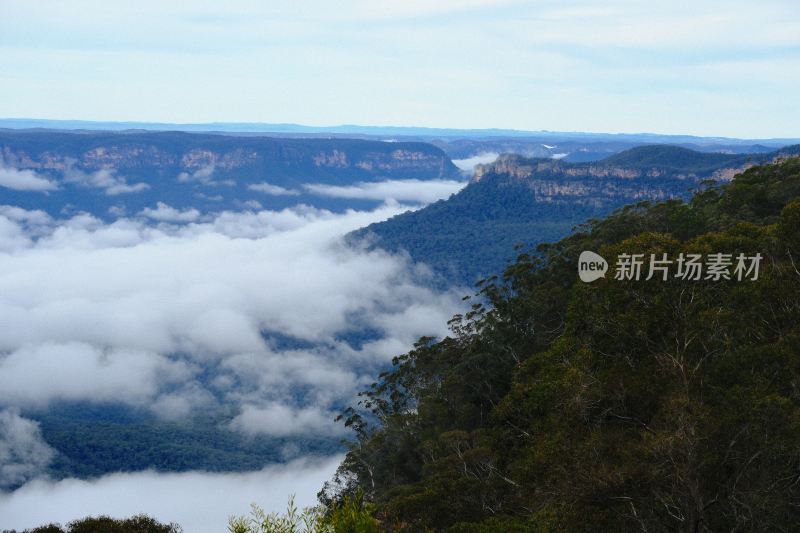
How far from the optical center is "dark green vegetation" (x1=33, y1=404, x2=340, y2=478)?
4215 inches

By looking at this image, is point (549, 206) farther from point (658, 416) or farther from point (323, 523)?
point (323, 523)

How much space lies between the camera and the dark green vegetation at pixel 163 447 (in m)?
107

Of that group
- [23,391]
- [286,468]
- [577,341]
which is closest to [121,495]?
[286,468]

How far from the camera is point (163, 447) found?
112750 mm

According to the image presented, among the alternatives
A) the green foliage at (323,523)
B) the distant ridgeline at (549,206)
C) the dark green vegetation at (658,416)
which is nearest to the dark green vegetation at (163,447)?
the distant ridgeline at (549,206)

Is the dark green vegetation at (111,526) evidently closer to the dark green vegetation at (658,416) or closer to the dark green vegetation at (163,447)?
the dark green vegetation at (658,416)

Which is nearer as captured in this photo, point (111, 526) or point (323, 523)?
point (323, 523)

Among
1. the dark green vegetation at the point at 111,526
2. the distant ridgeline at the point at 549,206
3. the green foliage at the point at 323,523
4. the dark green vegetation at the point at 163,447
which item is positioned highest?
the green foliage at the point at 323,523

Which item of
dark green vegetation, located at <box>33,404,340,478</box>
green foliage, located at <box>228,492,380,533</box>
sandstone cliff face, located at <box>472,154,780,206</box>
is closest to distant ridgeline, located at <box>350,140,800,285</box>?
sandstone cliff face, located at <box>472,154,780,206</box>

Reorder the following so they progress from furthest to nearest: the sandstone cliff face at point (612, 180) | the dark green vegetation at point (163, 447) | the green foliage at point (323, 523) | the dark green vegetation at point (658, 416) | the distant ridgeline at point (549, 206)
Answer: the sandstone cliff face at point (612, 180) → the distant ridgeline at point (549, 206) → the dark green vegetation at point (163, 447) → the dark green vegetation at point (658, 416) → the green foliage at point (323, 523)

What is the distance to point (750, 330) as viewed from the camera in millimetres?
17359

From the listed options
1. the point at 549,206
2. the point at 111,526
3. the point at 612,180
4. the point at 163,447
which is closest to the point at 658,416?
the point at 111,526

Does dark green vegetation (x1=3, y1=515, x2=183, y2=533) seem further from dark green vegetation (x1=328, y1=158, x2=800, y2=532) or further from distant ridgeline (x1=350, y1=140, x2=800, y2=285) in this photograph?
distant ridgeline (x1=350, y1=140, x2=800, y2=285)

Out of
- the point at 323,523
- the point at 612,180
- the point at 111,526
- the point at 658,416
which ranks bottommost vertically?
the point at 612,180
